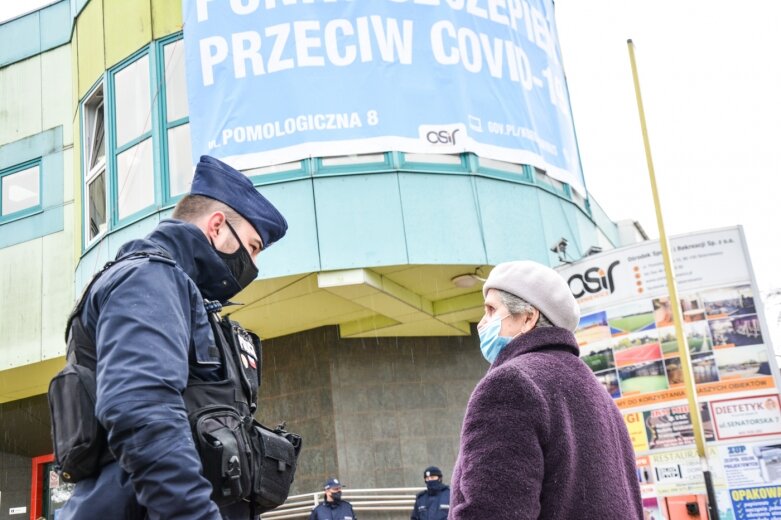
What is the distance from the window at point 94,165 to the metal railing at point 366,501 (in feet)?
17.2

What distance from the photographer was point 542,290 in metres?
3.05

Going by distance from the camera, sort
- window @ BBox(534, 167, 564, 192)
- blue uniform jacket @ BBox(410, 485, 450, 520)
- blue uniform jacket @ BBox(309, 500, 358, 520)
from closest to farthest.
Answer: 1. blue uniform jacket @ BBox(410, 485, 450, 520)
2. blue uniform jacket @ BBox(309, 500, 358, 520)
3. window @ BBox(534, 167, 564, 192)

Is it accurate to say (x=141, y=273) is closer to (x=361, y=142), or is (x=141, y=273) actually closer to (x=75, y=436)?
(x=75, y=436)

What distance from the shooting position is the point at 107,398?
87.8 inches

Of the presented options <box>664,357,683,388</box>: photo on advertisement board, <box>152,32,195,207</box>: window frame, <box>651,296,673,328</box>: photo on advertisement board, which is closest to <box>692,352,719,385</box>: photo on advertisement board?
<box>664,357,683,388</box>: photo on advertisement board

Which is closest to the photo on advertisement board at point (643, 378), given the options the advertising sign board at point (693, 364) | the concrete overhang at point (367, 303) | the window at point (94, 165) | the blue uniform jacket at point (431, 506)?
the advertising sign board at point (693, 364)

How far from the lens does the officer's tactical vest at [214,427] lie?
2.37 m

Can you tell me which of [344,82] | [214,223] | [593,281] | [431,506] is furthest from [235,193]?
[431,506]

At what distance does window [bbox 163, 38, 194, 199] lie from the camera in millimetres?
12227

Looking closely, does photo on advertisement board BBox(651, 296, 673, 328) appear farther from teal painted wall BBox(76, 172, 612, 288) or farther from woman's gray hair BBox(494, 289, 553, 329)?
woman's gray hair BBox(494, 289, 553, 329)

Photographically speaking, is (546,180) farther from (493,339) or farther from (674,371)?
(493,339)

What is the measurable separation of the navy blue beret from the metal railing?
1048 centimetres

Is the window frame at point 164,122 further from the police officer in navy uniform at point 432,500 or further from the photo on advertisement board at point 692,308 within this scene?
the photo on advertisement board at point 692,308

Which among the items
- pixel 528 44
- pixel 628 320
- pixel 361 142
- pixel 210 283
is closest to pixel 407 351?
pixel 361 142
